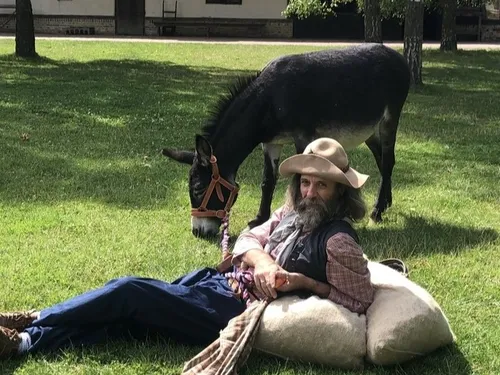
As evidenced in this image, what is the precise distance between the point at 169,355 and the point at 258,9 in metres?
32.1

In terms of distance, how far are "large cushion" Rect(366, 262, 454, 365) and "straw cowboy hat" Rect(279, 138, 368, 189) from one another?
700mm

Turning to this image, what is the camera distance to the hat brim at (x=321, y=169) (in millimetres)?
3695

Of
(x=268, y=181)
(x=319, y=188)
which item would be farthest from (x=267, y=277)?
(x=268, y=181)

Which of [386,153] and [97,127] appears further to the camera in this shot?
[97,127]

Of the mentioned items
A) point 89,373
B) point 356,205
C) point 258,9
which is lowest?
point 89,373

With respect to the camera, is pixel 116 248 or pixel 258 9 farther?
pixel 258 9

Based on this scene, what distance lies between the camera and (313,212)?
3.75 metres

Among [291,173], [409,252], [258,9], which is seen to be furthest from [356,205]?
[258,9]

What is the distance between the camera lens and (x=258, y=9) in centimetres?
3456

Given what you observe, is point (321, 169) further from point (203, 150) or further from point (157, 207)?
point (157, 207)

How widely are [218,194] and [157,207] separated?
1.40 m

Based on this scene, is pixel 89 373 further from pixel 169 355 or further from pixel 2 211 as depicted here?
pixel 2 211

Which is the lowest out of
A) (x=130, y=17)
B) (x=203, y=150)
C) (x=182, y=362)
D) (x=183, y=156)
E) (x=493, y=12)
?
(x=182, y=362)

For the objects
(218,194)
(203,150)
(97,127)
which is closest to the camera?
(203,150)
